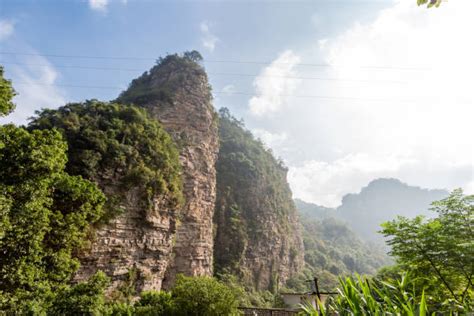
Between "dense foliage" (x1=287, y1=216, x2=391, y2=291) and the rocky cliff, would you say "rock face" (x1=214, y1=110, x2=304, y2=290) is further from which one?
the rocky cliff

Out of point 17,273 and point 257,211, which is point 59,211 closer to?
point 17,273

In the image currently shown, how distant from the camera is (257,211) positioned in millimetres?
41156

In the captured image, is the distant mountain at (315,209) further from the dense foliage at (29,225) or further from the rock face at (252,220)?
the dense foliage at (29,225)

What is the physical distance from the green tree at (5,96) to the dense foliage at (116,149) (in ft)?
21.4

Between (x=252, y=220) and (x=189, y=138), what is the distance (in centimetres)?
1871

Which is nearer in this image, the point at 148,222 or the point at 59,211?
A: the point at 59,211

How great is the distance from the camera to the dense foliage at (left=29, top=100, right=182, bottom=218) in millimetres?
15844

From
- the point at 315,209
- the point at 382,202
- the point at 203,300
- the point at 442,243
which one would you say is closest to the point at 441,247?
the point at 442,243

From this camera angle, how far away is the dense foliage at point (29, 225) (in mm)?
9195

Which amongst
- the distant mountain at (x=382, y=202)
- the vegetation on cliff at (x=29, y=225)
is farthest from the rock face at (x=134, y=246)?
the distant mountain at (x=382, y=202)

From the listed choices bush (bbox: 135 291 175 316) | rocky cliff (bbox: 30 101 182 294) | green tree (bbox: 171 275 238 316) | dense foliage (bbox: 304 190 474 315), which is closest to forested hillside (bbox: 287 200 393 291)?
green tree (bbox: 171 275 238 316)

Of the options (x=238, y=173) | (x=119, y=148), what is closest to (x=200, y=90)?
(x=238, y=173)

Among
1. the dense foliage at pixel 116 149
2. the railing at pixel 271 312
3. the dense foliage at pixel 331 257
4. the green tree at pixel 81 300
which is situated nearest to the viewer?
the green tree at pixel 81 300

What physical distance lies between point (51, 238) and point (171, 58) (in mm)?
32182
